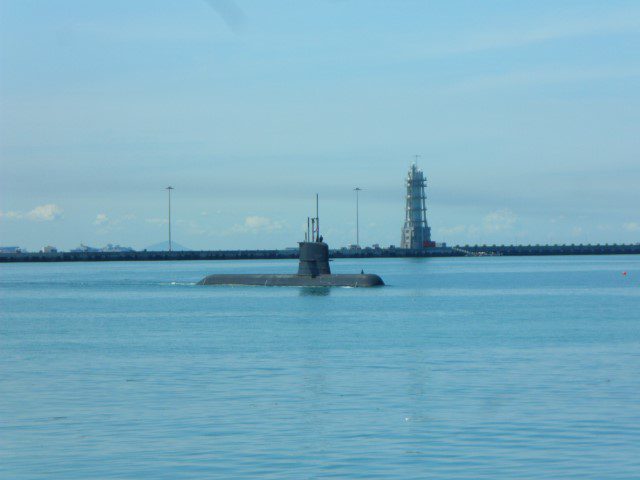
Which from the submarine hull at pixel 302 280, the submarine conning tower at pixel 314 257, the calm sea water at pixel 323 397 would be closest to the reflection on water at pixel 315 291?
the submarine hull at pixel 302 280

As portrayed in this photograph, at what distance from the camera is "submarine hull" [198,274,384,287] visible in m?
95.5

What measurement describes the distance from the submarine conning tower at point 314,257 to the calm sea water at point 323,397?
1052 inches

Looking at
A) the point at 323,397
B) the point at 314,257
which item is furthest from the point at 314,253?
the point at 323,397

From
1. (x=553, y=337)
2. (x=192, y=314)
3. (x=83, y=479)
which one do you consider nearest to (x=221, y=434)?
(x=83, y=479)

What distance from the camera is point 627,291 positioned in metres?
106

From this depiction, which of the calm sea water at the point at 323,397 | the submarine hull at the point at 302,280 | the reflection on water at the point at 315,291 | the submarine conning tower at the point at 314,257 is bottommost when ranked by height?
the calm sea water at the point at 323,397

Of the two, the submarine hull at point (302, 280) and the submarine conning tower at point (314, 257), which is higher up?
the submarine conning tower at point (314, 257)

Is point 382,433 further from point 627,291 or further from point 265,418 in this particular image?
point 627,291

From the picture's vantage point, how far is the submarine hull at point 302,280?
313ft

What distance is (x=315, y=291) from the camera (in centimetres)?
10075

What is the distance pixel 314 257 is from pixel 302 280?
147 inches

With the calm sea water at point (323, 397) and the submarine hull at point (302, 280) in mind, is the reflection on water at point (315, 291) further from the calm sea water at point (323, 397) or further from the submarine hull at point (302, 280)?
the calm sea water at point (323, 397)

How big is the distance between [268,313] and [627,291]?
46.4 metres

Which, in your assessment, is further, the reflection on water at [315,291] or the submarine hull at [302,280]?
the reflection on water at [315,291]
